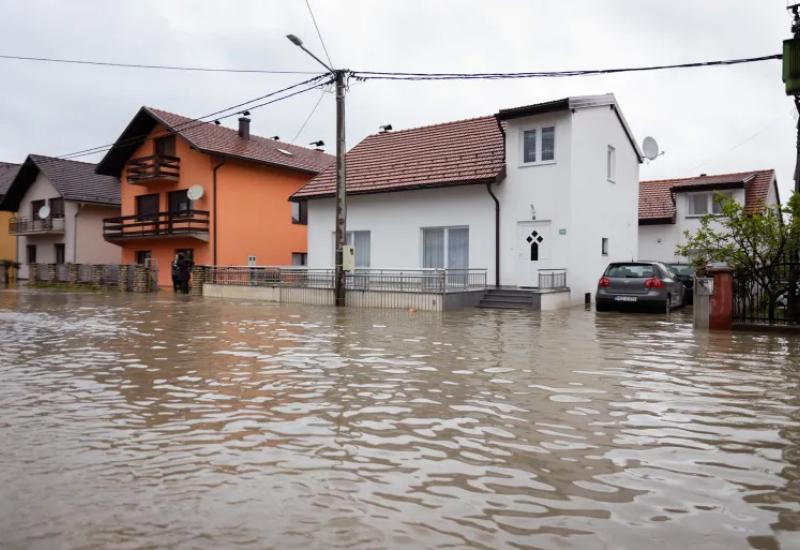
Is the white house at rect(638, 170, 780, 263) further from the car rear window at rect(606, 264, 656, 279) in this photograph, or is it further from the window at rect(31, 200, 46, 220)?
the window at rect(31, 200, 46, 220)

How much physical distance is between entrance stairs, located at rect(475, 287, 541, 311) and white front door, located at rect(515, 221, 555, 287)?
95 cm

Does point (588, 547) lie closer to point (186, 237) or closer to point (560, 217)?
point (560, 217)

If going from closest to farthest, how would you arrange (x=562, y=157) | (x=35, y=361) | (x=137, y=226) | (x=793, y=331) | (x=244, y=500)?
1. (x=244, y=500)
2. (x=35, y=361)
3. (x=793, y=331)
4. (x=562, y=157)
5. (x=137, y=226)

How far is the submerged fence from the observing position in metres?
29.1

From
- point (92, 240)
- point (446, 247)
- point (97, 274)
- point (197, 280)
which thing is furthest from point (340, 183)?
point (92, 240)

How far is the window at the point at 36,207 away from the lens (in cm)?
4033

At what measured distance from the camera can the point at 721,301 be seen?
1254 centimetres

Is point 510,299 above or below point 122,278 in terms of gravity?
below

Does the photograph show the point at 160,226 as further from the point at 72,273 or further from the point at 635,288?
the point at 635,288

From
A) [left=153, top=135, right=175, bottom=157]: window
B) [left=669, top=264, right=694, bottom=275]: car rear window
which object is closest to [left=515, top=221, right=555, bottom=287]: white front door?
[left=669, top=264, right=694, bottom=275]: car rear window

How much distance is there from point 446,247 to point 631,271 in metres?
6.58

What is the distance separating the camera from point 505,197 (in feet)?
66.2

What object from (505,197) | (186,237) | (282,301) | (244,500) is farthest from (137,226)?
(244,500)

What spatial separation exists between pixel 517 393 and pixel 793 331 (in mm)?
8133
